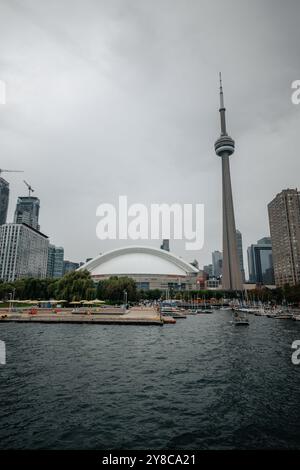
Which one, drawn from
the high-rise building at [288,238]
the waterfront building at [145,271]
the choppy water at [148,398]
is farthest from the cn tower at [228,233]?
the choppy water at [148,398]

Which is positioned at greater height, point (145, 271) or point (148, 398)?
point (145, 271)

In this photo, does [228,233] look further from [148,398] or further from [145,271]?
[148,398]

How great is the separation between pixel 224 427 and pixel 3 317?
5737 centimetres

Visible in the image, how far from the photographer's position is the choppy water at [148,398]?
12750 mm

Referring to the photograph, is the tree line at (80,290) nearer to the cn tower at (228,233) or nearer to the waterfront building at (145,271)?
the waterfront building at (145,271)

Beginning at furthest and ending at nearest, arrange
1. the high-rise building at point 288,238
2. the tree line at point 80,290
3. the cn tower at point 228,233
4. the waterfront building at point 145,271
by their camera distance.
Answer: the high-rise building at point 288,238
the cn tower at point 228,233
the waterfront building at point 145,271
the tree line at point 80,290

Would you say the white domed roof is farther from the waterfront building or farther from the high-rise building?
the high-rise building

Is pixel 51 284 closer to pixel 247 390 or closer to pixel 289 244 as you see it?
pixel 247 390

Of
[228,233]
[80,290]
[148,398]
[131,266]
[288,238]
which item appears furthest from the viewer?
[288,238]

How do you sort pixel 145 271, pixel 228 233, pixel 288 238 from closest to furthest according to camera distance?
1. pixel 228 233
2. pixel 145 271
3. pixel 288 238

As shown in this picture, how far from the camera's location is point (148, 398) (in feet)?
57.2

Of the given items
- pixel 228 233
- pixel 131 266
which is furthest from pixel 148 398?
pixel 228 233

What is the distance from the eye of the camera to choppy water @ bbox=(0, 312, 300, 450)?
502 inches
